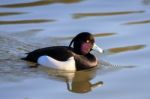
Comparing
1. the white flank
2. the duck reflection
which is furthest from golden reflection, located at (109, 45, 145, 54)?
the white flank

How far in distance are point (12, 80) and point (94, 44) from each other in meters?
2.06

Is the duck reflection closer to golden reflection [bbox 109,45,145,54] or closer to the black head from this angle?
the black head

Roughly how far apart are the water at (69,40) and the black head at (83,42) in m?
0.44

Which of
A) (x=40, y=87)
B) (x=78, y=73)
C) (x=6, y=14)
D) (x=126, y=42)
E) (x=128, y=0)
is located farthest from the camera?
(x=128, y=0)

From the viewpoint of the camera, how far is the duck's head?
1280cm

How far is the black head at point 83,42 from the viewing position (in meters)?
12.8

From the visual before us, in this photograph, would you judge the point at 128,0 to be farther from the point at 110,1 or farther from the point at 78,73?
the point at 78,73

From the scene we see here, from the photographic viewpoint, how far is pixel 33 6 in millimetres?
17250

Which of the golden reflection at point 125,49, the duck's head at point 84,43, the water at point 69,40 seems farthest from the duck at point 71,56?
the golden reflection at point 125,49

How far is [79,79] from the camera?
12.1 metres

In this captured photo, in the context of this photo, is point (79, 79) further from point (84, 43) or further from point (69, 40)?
point (69, 40)

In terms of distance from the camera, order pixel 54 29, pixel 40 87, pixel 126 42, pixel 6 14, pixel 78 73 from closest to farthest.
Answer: pixel 40 87, pixel 78 73, pixel 126 42, pixel 54 29, pixel 6 14

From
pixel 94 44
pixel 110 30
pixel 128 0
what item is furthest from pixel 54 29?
pixel 128 0

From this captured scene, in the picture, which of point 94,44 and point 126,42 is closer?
point 94,44
